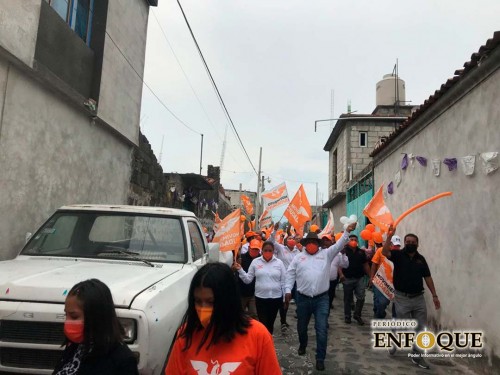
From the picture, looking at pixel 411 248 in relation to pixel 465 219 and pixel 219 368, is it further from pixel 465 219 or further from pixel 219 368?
pixel 219 368

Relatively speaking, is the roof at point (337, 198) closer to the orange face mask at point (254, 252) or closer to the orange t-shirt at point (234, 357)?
the orange face mask at point (254, 252)

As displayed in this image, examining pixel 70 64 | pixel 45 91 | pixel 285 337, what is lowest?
pixel 285 337

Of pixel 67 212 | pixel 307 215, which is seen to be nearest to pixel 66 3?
pixel 67 212

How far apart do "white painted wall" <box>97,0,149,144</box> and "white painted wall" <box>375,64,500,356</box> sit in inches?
267

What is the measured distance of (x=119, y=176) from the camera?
10.2 m

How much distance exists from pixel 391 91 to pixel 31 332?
19.1 m

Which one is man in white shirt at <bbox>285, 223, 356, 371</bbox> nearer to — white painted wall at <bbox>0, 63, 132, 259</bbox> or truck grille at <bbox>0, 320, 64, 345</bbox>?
truck grille at <bbox>0, 320, 64, 345</bbox>

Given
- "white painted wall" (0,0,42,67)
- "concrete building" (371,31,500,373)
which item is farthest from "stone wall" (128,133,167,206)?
"concrete building" (371,31,500,373)

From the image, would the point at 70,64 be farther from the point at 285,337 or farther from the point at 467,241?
the point at 467,241

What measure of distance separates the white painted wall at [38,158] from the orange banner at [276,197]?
442cm

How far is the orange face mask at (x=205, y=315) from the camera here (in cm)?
190

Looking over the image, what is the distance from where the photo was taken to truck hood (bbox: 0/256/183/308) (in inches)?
111

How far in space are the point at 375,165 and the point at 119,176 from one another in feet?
23.4

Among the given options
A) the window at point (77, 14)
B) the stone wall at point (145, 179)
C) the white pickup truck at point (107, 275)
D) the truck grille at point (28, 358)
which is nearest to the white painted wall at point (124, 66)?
the window at point (77, 14)
